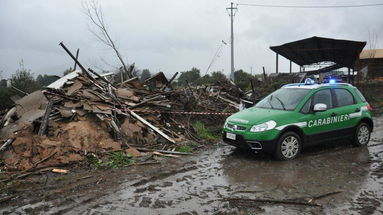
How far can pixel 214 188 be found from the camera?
5.77 metres

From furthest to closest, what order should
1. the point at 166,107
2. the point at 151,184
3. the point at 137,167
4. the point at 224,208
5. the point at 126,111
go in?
1. the point at 166,107
2. the point at 126,111
3. the point at 137,167
4. the point at 151,184
5. the point at 224,208

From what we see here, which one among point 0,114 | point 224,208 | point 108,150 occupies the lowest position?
point 224,208

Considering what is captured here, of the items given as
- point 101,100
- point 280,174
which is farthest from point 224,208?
point 101,100

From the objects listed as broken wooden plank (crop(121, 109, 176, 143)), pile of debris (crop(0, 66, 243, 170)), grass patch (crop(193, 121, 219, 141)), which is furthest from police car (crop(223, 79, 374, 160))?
pile of debris (crop(0, 66, 243, 170))

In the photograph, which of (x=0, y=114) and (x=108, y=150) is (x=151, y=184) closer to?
(x=108, y=150)

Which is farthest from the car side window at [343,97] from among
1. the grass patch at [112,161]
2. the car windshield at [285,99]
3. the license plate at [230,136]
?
the grass patch at [112,161]

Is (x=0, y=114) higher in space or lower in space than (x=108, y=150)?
higher

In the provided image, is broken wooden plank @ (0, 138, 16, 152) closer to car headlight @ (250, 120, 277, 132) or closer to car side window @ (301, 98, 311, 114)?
car headlight @ (250, 120, 277, 132)

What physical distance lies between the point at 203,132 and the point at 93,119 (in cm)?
350

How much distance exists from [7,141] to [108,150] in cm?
223

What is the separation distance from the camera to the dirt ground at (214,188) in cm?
487

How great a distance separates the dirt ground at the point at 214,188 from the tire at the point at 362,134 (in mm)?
834

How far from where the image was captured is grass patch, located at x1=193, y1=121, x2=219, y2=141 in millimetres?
10190

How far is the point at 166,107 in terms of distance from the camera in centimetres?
1077
